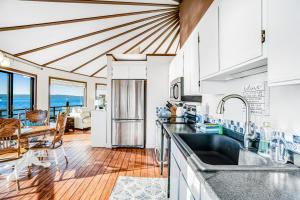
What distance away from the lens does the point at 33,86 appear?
18.4 ft

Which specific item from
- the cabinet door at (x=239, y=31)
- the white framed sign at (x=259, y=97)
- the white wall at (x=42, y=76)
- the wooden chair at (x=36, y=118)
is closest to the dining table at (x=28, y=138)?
the wooden chair at (x=36, y=118)

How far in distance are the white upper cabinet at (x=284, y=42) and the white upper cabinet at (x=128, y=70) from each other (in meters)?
4.03

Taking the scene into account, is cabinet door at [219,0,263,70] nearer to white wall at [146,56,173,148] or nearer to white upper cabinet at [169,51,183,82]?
white upper cabinet at [169,51,183,82]

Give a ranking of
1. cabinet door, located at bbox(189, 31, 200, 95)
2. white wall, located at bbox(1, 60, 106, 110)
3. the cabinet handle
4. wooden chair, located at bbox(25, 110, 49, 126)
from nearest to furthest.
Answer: the cabinet handle < cabinet door, located at bbox(189, 31, 200, 95) < wooden chair, located at bbox(25, 110, 49, 126) < white wall, located at bbox(1, 60, 106, 110)

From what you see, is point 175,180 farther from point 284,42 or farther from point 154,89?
point 154,89

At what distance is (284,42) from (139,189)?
2.51m

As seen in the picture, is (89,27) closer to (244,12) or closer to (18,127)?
(18,127)

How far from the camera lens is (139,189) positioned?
2639 mm

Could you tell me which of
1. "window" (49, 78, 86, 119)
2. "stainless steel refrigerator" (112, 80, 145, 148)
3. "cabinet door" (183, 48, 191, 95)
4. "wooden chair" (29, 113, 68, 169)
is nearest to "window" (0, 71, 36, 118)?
"window" (49, 78, 86, 119)

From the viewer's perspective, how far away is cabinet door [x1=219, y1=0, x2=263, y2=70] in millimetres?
1031

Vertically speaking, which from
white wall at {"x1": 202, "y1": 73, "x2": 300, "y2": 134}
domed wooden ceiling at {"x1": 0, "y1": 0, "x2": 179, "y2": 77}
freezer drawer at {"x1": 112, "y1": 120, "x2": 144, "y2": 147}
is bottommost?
freezer drawer at {"x1": 112, "y1": 120, "x2": 144, "y2": 147}

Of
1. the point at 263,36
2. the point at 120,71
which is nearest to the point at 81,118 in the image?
the point at 120,71

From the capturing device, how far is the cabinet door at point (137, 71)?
4.84 meters

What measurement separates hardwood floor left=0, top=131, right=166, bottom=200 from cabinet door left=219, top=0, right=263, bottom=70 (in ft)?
7.51
